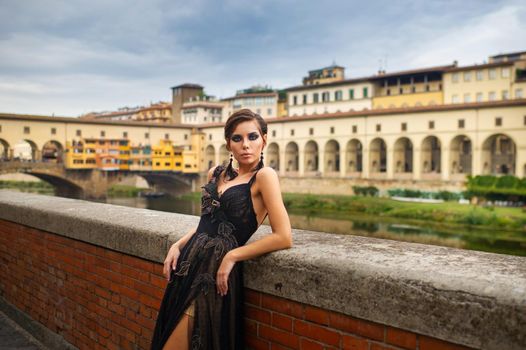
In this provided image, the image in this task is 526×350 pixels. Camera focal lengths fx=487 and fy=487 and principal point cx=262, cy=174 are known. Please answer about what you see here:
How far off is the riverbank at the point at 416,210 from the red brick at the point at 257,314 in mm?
29173

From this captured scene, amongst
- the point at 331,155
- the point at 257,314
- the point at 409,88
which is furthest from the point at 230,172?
the point at 409,88

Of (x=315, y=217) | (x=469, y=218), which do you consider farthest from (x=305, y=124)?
(x=469, y=218)

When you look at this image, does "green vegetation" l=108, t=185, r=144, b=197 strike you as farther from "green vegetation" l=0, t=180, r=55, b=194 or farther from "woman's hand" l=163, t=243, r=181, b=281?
"woman's hand" l=163, t=243, r=181, b=281

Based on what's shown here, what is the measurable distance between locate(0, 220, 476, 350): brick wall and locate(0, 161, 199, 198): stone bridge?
4049 centimetres

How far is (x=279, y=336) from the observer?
6.88 feet

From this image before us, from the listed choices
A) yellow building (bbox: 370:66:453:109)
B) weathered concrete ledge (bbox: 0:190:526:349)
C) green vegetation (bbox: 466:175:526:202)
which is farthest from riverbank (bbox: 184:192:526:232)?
weathered concrete ledge (bbox: 0:190:526:349)

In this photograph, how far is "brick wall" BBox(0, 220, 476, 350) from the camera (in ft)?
6.13

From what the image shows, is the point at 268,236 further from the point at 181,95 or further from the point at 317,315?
the point at 181,95

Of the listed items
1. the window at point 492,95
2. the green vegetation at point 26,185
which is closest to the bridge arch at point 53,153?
the green vegetation at point 26,185

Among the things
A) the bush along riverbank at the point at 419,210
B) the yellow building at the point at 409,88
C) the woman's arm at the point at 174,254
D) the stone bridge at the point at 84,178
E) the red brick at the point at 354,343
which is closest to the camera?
the red brick at the point at 354,343

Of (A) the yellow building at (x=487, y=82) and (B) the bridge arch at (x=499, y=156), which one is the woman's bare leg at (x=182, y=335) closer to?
(B) the bridge arch at (x=499, y=156)

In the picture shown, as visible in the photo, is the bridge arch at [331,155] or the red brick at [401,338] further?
the bridge arch at [331,155]

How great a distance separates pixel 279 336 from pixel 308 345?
0.16 metres

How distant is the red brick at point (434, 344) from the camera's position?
5.12ft
